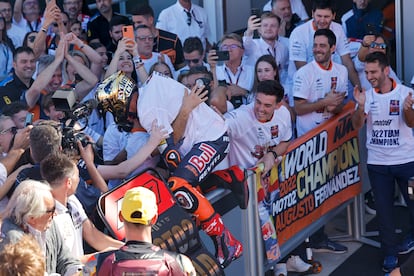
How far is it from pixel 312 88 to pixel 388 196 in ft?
4.45

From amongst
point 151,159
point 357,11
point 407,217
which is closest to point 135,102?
point 151,159

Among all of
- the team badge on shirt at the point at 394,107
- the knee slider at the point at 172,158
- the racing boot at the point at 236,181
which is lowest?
the racing boot at the point at 236,181

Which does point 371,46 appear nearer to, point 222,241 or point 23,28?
point 222,241

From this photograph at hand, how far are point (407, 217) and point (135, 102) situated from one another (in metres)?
4.04

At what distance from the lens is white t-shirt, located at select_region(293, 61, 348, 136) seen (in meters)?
8.69

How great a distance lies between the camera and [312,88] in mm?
8742

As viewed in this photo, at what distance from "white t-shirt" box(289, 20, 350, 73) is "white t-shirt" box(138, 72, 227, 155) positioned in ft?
9.79

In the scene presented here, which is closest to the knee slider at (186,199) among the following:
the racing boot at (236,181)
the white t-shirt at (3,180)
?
the racing boot at (236,181)

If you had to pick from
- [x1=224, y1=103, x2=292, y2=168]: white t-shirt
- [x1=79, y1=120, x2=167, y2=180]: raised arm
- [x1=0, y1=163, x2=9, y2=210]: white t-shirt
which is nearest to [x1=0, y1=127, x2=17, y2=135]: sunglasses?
[x1=0, y1=163, x2=9, y2=210]: white t-shirt

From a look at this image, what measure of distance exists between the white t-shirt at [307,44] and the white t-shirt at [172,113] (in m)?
2.99

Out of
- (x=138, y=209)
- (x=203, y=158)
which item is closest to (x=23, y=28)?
(x=203, y=158)

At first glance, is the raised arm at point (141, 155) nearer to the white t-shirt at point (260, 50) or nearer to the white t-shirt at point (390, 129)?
the white t-shirt at point (390, 129)

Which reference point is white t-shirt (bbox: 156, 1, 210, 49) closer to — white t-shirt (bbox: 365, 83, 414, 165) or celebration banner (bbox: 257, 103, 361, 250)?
celebration banner (bbox: 257, 103, 361, 250)

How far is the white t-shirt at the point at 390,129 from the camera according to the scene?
8203 mm
